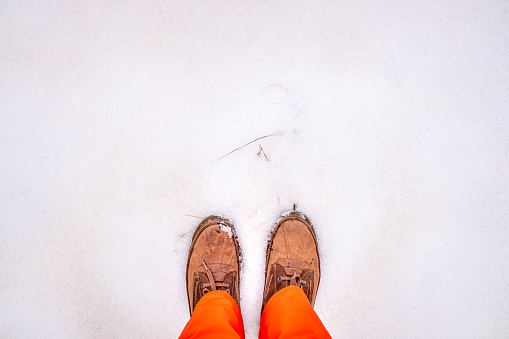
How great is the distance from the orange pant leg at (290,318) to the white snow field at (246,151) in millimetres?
148

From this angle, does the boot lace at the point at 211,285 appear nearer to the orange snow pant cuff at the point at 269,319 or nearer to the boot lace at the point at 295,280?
the orange snow pant cuff at the point at 269,319

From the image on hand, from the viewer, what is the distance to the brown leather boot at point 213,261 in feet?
3.25

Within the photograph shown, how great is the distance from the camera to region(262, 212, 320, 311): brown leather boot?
991 millimetres

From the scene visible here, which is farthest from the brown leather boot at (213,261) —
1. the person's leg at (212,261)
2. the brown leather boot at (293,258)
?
the brown leather boot at (293,258)

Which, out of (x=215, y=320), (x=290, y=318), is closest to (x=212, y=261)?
(x=215, y=320)

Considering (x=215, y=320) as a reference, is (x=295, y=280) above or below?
above

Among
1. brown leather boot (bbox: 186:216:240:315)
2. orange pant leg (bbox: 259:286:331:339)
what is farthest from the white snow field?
orange pant leg (bbox: 259:286:331:339)

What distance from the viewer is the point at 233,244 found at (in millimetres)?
996

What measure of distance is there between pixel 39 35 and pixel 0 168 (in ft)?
1.74

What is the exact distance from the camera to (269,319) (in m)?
0.83

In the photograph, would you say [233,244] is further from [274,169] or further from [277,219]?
[274,169]

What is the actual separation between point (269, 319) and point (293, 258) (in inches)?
9.5

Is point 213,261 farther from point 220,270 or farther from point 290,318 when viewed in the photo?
point 290,318

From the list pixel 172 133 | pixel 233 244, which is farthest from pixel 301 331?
pixel 172 133
